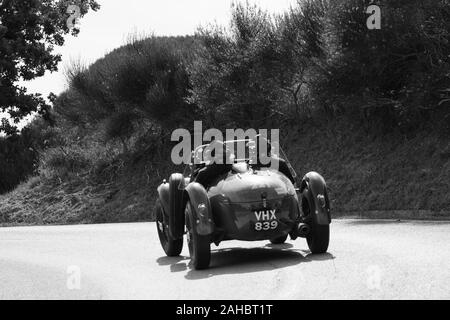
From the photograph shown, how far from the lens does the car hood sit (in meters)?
9.56

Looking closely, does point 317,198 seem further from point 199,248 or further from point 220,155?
point 199,248

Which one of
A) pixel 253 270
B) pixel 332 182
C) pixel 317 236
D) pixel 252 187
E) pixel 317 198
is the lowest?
pixel 253 270

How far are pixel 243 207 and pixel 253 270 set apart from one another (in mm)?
797

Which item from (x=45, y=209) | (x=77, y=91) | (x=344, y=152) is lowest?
(x=45, y=209)

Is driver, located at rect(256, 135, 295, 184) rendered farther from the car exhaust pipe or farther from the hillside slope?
the hillside slope

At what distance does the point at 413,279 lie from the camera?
7918mm

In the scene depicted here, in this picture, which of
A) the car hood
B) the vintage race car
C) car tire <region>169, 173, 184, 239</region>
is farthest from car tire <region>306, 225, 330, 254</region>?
car tire <region>169, 173, 184, 239</region>

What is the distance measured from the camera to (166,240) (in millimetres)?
11656

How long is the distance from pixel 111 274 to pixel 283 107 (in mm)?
19642

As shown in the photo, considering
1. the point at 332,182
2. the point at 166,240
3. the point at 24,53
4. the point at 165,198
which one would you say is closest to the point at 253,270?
the point at 165,198

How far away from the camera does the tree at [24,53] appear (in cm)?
3622

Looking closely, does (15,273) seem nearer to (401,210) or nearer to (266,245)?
(266,245)

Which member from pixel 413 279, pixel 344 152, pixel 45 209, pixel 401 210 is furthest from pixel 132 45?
pixel 413 279
